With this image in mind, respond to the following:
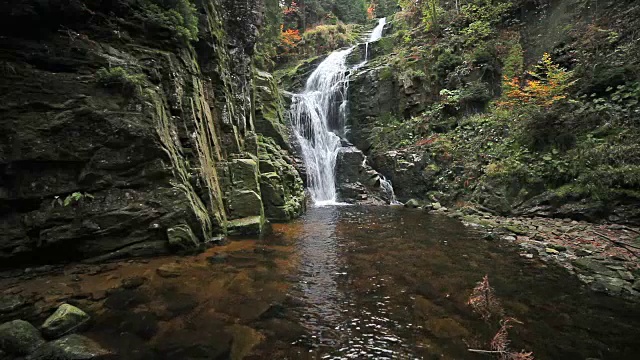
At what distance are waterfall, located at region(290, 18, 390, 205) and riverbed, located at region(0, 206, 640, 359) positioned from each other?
30.5ft

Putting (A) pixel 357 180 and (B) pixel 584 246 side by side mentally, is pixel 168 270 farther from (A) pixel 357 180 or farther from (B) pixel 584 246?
(A) pixel 357 180

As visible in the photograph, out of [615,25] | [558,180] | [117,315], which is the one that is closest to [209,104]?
[117,315]

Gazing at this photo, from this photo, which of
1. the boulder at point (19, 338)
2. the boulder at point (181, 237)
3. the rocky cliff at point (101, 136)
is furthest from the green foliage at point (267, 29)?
the boulder at point (19, 338)

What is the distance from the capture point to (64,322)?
376 centimetres

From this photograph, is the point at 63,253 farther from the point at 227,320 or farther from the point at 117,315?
the point at 227,320

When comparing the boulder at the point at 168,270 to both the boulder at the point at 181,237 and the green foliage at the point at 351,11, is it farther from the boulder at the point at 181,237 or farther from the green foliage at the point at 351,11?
the green foliage at the point at 351,11

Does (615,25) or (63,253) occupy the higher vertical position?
(615,25)

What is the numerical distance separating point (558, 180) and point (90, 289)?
11.7m

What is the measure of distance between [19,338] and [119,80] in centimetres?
508

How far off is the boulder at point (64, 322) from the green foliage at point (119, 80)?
15.0 feet

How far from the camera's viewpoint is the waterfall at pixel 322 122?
1645 cm

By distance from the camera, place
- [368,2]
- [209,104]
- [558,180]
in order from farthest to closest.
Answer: [368,2], [209,104], [558,180]

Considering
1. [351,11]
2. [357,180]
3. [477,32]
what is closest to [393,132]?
[357,180]

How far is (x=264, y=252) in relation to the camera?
7.01m
